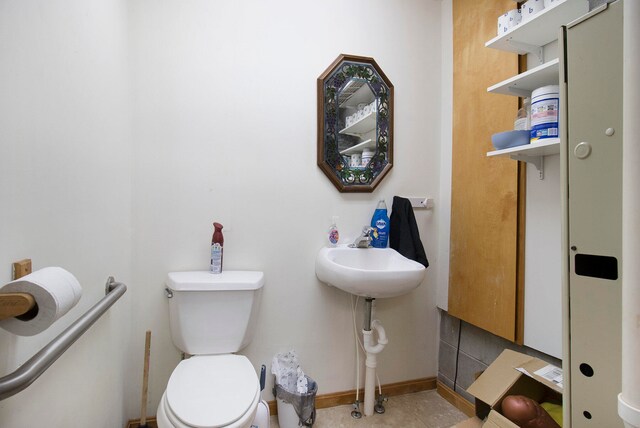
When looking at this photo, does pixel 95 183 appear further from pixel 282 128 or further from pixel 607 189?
pixel 607 189

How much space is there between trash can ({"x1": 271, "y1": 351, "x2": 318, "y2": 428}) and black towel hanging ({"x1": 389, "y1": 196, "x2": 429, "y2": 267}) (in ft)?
2.74

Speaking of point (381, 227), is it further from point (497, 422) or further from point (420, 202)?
point (497, 422)

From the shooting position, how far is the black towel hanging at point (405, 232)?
5.40ft

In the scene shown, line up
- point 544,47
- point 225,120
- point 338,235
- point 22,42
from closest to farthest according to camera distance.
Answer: point 22,42 → point 544,47 → point 225,120 → point 338,235

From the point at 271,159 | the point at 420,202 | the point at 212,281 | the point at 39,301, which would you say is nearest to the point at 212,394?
the point at 212,281

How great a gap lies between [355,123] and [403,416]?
1.61m

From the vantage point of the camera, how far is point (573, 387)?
0.83 meters

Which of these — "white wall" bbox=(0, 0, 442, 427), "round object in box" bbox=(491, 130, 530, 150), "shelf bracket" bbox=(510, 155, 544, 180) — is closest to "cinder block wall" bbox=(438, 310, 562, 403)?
"white wall" bbox=(0, 0, 442, 427)

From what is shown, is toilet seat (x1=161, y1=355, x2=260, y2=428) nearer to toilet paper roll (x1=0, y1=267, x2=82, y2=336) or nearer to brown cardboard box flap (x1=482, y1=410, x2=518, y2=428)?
toilet paper roll (x1=0, y1=267, x2=82, y2=336)

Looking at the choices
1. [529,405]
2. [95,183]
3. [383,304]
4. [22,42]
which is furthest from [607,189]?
[95,183]

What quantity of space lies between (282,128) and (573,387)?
1508 millimetres

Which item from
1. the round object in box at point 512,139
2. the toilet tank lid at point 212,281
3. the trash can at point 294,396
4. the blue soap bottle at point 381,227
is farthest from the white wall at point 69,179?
the round object in box at point 512,139

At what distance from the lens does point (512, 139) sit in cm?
118

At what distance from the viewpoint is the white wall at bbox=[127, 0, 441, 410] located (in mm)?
1465
